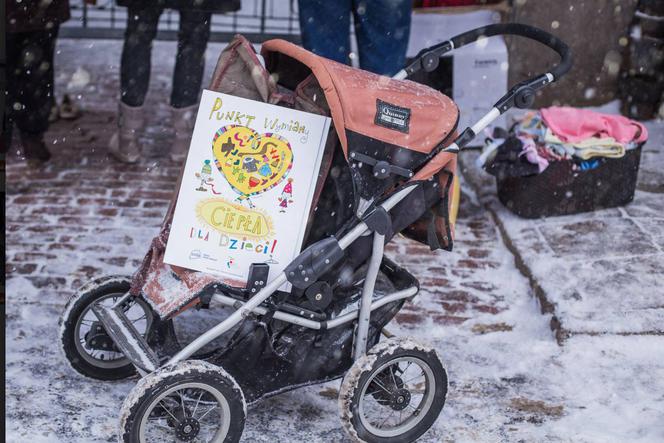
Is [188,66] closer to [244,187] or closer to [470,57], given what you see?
[470,57]

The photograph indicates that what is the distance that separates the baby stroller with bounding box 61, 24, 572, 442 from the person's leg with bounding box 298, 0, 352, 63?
1190 millimetres

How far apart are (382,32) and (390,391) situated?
2009mm

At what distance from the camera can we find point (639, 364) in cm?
365

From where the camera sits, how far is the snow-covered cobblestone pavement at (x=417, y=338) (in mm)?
3242

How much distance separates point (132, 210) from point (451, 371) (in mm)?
2238

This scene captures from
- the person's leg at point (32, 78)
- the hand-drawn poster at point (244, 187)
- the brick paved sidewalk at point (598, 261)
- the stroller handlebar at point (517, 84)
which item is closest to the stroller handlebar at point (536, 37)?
the stroller handlebar at point (517, 84)

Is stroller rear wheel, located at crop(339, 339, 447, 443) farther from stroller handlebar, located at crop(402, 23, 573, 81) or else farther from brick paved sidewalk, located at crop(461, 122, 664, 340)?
stroller handlebar, located at crop(402, 23, 573, 81)

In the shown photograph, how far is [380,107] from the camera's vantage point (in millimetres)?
2943

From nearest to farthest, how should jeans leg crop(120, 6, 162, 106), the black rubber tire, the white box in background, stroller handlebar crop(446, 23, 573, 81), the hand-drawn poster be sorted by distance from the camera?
1. the hand-drawn poster
2. stroller handlebar crop(446, 23, 573, 81)
3. the black rubber tire
4. jeans leg crop(120, 6, 162, 106)
5. the white box in background

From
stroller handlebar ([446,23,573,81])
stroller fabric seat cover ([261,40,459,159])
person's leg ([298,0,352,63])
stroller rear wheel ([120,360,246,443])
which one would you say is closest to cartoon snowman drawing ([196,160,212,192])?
stroller fabric seat cover ([261,40,459,159])

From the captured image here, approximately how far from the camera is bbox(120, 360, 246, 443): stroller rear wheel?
109 inches

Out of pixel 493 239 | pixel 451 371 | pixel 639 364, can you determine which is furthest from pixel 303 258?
pixel 493 239

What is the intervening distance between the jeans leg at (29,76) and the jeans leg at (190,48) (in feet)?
2.41

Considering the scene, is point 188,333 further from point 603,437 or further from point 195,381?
point 603,437
